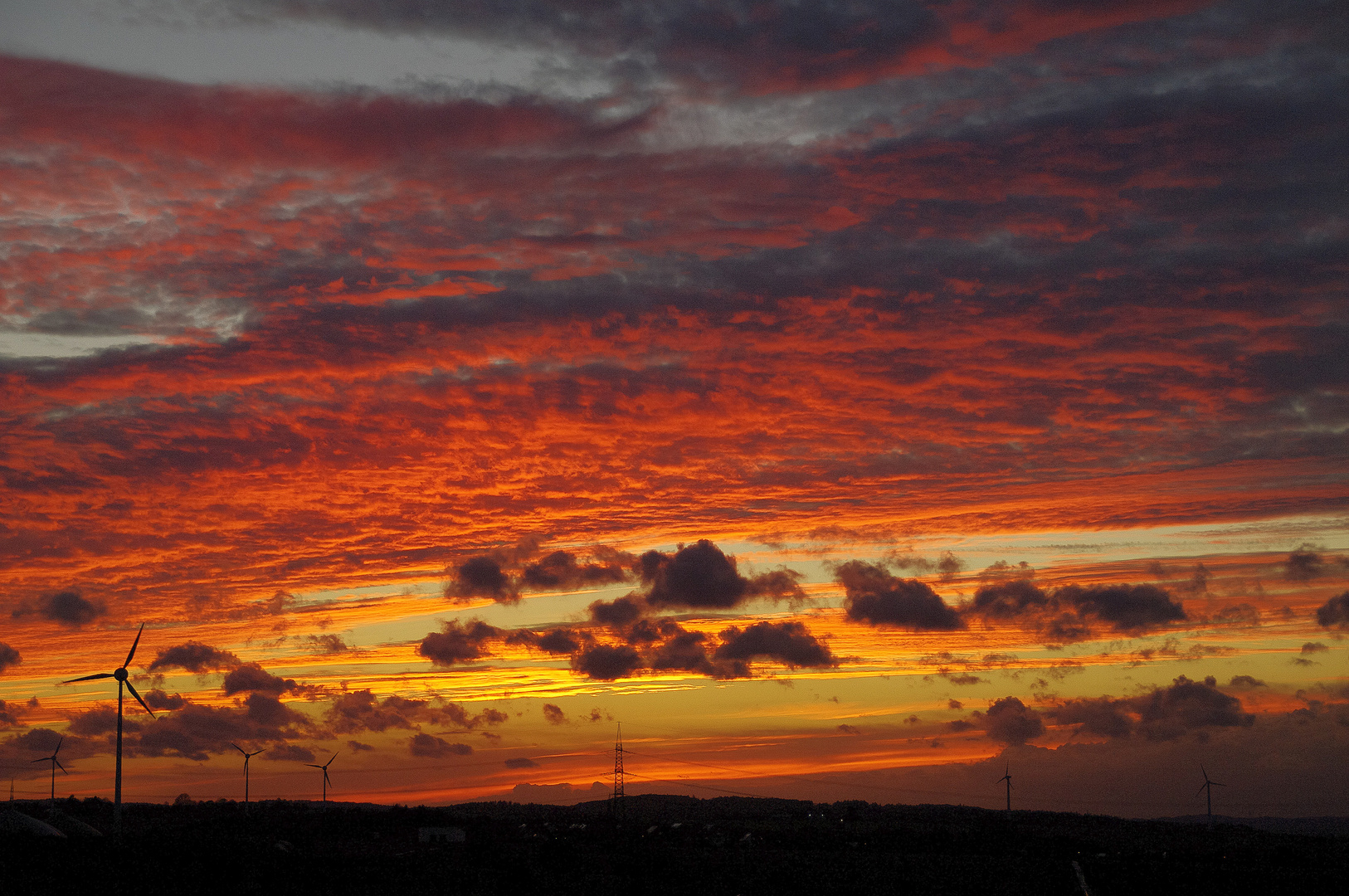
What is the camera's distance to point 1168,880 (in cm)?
14812

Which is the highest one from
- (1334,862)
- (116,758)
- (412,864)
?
(116,758)

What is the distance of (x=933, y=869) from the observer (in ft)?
529

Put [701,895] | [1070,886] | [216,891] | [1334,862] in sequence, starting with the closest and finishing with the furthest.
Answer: [216,891]
[701,895]
[1070,886]
[1334,862]

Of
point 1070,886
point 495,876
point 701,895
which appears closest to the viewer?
point 701,895

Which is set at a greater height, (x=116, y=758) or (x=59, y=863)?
(x=116, y=758)

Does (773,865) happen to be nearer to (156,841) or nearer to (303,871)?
(303,871)

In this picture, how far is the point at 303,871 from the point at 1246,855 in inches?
6577

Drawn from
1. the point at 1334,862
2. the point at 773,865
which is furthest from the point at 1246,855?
the point at 773,865

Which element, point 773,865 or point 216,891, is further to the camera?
point 773,865

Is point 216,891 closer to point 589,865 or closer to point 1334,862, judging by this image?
point 589,865

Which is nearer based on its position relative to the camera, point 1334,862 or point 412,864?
point 412,864

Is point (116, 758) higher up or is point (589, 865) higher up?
point (116, 758)

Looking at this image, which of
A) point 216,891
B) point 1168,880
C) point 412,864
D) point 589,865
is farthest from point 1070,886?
point 216,891

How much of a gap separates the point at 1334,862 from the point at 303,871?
172038mm
